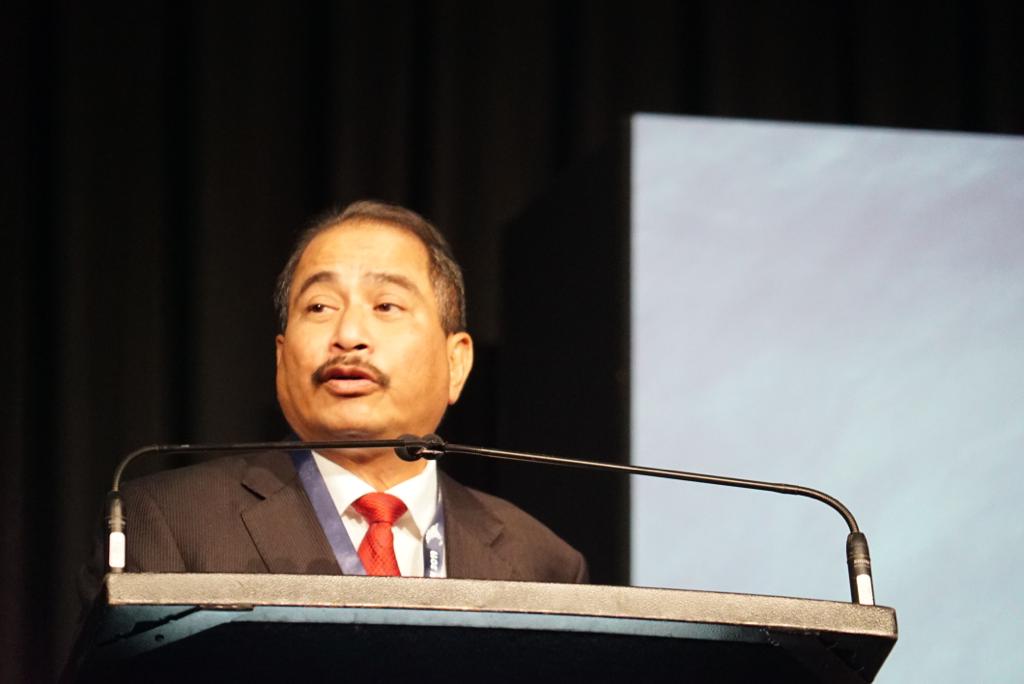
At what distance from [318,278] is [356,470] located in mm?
273

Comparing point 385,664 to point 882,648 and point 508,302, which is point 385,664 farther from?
point 508,302

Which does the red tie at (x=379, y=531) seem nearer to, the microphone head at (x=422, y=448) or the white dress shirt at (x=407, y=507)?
the white dress shirt at (x=407, y=507)

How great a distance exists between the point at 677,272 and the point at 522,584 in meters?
1.47

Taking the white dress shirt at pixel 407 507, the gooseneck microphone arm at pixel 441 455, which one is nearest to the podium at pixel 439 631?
the gooseneck microphone arm at pixel 441 455

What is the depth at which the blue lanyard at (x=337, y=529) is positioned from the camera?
210 centimetres

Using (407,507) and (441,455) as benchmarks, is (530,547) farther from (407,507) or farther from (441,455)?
(441,455)

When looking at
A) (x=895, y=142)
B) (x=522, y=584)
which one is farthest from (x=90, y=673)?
(x=895, y=142)

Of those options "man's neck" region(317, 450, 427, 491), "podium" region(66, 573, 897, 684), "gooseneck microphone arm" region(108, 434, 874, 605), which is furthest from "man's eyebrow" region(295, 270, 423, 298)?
"podium" region(66, 573, 897, 684)

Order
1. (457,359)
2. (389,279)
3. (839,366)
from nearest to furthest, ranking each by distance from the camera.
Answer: (389,279) → (457,359) → (839,366)

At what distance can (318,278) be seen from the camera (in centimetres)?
233

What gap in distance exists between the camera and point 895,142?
283 centimetres

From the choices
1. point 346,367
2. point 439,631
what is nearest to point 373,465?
point 346,367

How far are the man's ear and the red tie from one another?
30cm

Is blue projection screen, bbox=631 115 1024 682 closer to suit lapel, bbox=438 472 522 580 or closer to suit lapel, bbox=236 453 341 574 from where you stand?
suit lapel, bbox=438 472 522 580
